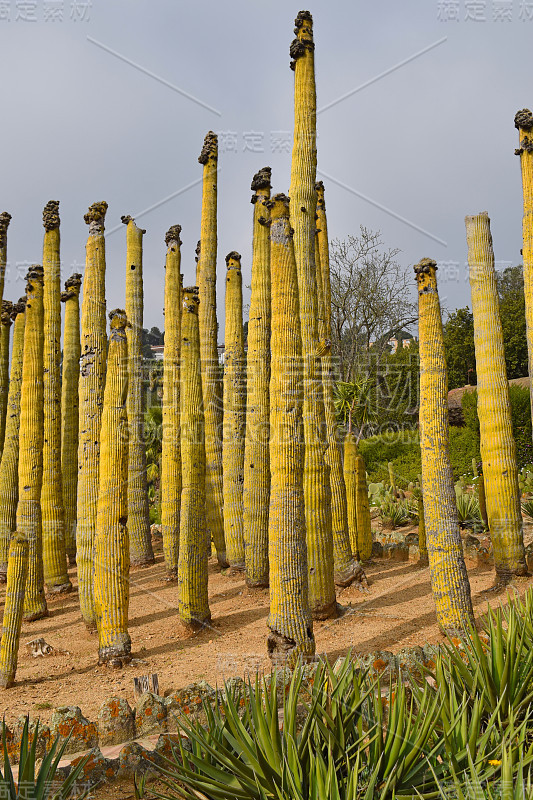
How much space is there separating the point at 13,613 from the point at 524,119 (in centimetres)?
902

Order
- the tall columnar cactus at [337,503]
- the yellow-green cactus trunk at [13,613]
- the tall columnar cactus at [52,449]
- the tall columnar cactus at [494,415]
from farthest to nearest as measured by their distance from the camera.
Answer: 1. the tall columnar cactus at [52,449]
2. the tall columnar cactus at [337,503]
3. the tall columnar cactus at [494,415]
4. the yellow-green cactus trunk at [13,613]

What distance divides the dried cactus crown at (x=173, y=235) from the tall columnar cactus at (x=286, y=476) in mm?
6822

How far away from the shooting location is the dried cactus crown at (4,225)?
11711 millimetres

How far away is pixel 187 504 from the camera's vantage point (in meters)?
7.52

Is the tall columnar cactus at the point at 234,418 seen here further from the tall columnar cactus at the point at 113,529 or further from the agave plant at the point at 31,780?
the agave plant at the point at 31,780

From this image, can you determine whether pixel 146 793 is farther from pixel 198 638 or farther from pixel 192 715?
pixel 198 638

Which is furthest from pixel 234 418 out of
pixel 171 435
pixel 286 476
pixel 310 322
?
pixel 286 476

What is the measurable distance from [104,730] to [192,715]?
0.65m

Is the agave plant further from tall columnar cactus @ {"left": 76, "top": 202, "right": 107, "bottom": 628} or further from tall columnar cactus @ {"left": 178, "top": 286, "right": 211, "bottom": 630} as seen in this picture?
tall columnar cactus @ {"left": 76, "top": 202, "right": 107, "bottom": 628}

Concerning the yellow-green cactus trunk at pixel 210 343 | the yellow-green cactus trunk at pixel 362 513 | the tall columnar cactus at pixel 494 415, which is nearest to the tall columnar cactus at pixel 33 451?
the yellow-green cactus trunk at pixel 210 343

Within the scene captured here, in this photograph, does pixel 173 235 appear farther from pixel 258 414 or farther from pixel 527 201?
pixel 527 201

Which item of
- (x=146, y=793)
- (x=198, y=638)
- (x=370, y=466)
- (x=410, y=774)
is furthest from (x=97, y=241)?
(x=370, y=466)

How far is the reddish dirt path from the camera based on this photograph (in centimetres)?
596

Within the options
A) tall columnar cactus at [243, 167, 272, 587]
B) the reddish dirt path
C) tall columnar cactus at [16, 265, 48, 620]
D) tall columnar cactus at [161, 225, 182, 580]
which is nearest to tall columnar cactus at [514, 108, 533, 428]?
the reddish dirt path
